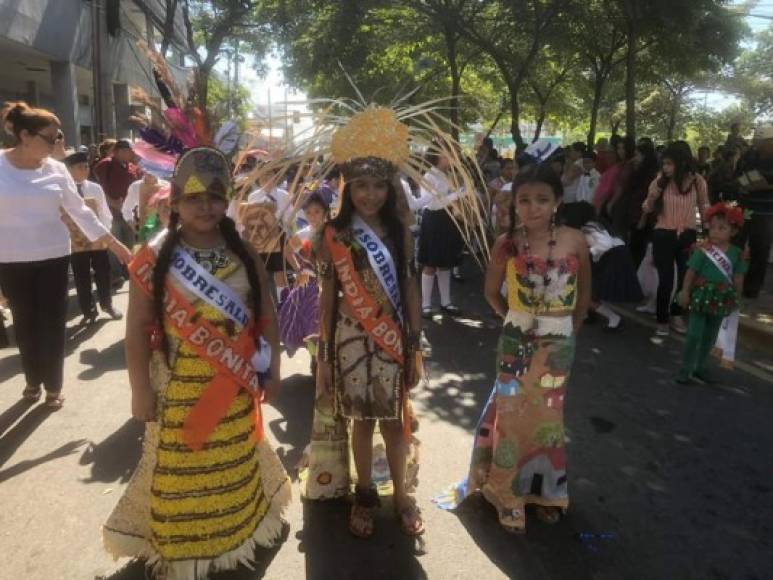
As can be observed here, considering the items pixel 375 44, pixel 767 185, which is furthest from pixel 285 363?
pixel 375 44

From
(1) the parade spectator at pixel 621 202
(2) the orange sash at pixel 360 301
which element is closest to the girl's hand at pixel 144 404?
(2) the orange sash at pixel 360 301

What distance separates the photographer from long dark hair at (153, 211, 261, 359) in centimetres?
229

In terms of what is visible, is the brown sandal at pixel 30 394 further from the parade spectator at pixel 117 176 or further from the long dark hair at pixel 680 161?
the long dark hair at pixel 680 161

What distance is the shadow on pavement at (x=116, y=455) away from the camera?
11.3ft

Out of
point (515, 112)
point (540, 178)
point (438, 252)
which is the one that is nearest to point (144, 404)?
point (540, 178)

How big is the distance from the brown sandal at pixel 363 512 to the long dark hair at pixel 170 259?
1056 mm

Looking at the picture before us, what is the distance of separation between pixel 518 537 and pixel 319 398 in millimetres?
1147

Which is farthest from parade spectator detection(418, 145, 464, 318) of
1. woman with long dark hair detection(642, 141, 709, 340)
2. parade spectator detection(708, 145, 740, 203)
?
parade spectator detection(708, 145, 740, 203)

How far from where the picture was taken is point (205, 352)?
7.71 ft

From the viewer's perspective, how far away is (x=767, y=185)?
299 inches

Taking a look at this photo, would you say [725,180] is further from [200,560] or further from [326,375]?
[200,560]

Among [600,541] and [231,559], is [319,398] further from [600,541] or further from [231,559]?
[600,541]

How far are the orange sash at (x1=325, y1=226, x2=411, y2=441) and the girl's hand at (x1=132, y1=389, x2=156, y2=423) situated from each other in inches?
35.1

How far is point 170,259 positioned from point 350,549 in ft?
5.03
